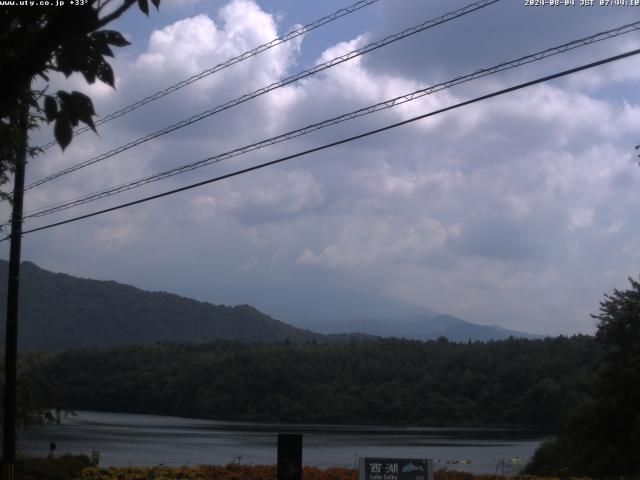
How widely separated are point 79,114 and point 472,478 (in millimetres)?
15455

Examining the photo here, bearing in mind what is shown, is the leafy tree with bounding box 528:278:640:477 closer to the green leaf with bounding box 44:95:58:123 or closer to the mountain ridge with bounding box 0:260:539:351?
the green leaf with bounding box 44:95:58:123

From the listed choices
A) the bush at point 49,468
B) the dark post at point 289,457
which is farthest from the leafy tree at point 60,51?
the bush at point 49,468

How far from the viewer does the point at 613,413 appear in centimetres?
2353

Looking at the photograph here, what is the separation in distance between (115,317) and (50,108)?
585ft

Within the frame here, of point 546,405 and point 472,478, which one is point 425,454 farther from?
point 546,405

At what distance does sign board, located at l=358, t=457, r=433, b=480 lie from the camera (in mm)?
12406

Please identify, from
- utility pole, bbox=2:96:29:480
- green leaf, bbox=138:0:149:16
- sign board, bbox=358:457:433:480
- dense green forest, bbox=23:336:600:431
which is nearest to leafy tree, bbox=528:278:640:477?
sign board, bbox=358:457:433:480

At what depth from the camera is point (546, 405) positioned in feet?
173

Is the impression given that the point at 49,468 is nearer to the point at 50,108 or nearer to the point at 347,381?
the point at 50,108

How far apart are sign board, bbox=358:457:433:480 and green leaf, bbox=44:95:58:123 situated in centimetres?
902

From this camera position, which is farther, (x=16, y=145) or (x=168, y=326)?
(x=168, y=326)

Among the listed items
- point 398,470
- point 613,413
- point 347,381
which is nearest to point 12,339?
point 398,470

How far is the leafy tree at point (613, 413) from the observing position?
2295 cm

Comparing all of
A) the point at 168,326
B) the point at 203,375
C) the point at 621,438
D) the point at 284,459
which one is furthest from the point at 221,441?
the point at 168,326
